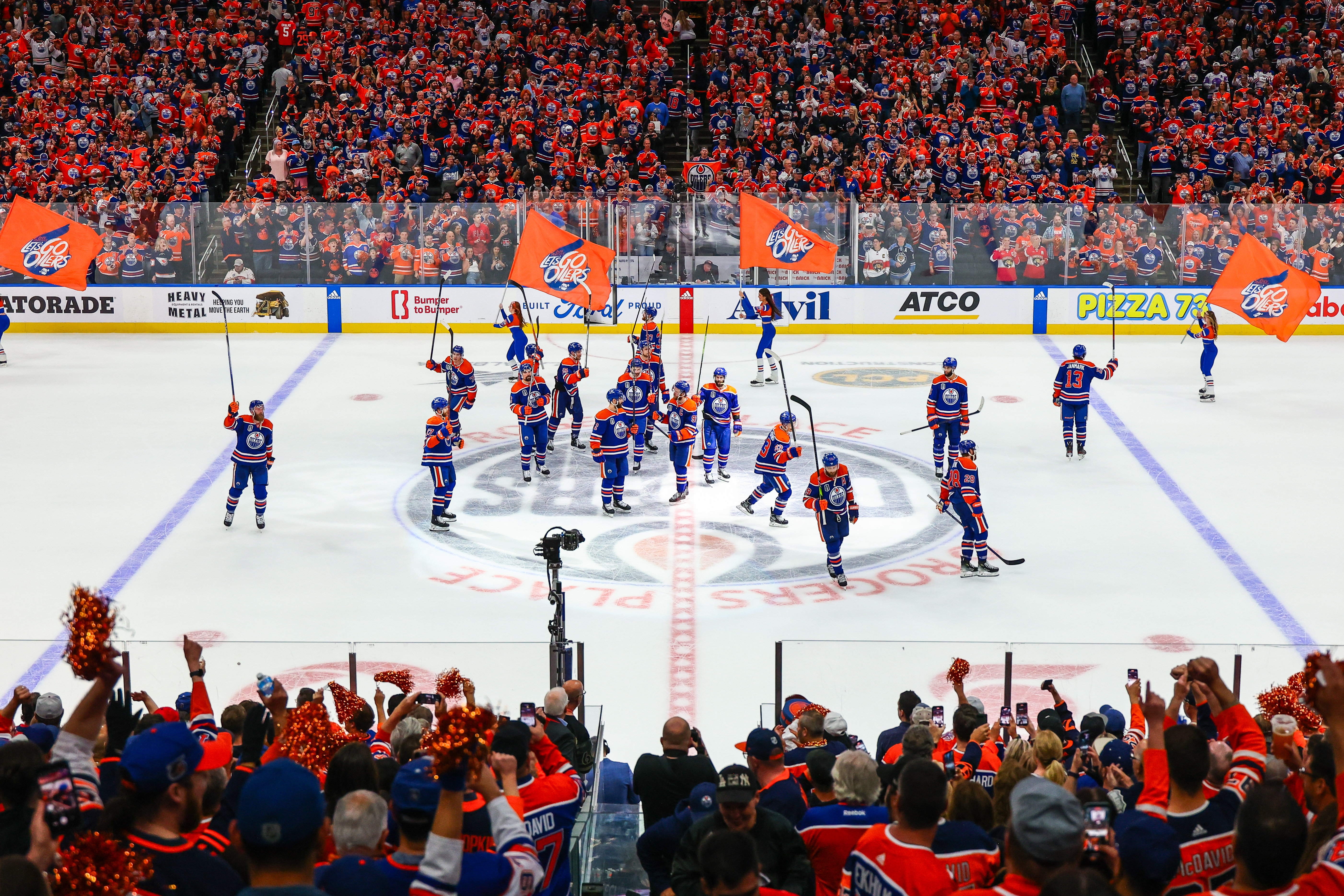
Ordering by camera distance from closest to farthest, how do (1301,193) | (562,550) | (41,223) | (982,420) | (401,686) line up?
(401,686) → (562,550) → (982,420) → (41,223) → (1301,193)

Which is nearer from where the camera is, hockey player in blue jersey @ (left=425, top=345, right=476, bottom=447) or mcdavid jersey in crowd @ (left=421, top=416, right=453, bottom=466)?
mcdavid jersey in crowd @ (left=421, top=416, right=453, bottom=466)

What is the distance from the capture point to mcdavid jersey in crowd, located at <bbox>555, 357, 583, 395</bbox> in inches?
663

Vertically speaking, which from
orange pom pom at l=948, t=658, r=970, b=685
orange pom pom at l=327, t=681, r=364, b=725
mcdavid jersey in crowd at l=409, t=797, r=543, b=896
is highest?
mcdavid jersey in crowd at l=409, t=797, r=543, b=896

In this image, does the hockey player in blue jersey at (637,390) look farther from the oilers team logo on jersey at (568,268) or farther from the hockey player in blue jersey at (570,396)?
the oilers team logo on jersey at (568,268)

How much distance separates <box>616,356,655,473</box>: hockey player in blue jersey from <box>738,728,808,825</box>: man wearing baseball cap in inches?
368

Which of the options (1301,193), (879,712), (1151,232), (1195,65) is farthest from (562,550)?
(1195,65)

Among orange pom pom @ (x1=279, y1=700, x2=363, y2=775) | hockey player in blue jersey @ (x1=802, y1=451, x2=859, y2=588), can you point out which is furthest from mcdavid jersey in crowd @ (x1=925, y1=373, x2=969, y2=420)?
orange pom pom @ (x1=279, y1=700, x2=363, y2=775)

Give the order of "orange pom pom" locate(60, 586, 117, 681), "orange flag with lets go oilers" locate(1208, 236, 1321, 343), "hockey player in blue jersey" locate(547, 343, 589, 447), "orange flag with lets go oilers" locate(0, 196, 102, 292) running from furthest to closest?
"orange flag with lets go oilers" locate(0, 196, 102, 292)
"orange flag with lets go oilers" locate(1208, 236, 1321, 343)
"hockey player in blue jersey" locate(547, 343, 589, 447)
"orange pom pom" locate(60, 586, 117, 681)

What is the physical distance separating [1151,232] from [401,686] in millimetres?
20269

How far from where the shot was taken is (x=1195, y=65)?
95.9 ft

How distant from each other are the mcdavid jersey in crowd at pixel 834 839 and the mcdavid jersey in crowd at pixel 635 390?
10.2 m

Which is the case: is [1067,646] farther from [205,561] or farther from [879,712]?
[205,561]

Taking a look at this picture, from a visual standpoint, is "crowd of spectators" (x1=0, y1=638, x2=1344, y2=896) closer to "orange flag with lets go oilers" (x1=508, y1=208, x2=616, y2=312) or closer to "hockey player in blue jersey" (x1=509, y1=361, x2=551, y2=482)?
"hockey player in blue jersey" (x1=509, y1=361, x2=551, y2=482)

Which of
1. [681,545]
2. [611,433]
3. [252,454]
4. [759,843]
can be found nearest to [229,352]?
[252,454]
